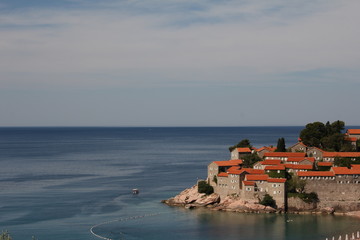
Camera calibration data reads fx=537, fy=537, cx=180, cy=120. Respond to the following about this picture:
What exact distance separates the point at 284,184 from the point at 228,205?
916cm

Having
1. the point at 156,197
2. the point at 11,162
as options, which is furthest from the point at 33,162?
the point at 156,197

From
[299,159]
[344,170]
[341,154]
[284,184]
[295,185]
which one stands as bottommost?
[295,185]

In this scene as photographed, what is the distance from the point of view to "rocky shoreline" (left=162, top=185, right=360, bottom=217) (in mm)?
79188

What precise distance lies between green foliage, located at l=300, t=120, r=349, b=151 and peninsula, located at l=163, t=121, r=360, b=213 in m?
1.60

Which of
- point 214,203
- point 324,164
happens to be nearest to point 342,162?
point 324,164

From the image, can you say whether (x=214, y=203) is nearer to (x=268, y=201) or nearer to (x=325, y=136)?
(x=268, y=201)

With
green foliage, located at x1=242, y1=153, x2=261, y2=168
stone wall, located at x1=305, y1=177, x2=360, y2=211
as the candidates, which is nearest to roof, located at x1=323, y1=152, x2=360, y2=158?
stone wall, located at x1=305, y1=177, x2=360, y2=211

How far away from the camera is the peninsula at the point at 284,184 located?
261 ft

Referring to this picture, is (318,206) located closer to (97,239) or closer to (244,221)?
(244,221)

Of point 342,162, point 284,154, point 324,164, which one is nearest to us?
point 324,164

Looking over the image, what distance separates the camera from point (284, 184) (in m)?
79.3

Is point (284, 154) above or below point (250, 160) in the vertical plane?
above

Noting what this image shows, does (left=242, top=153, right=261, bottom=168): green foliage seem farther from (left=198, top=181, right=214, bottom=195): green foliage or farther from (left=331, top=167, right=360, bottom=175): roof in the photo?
(left=331, top=167, right=360, bottom=175): roof

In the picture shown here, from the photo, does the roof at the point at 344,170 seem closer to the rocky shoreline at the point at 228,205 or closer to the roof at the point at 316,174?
the roof at the point at 316,174
